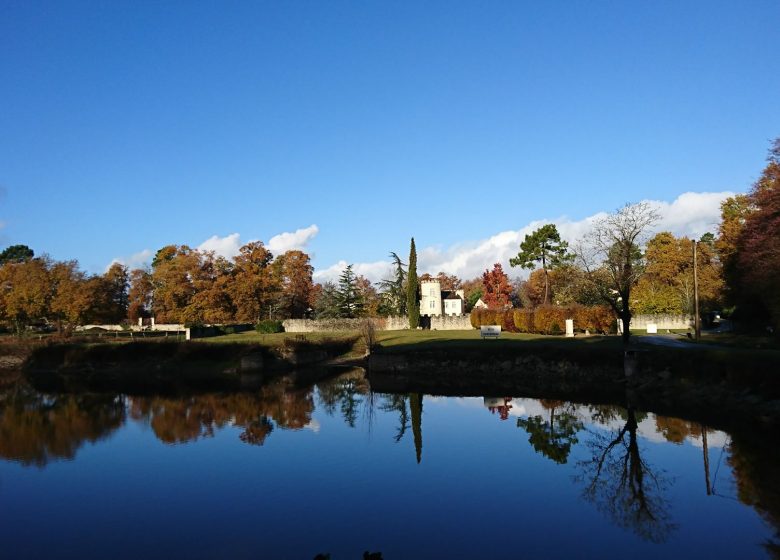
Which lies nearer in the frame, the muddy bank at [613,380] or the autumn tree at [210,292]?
the muddy bank at [613,380]

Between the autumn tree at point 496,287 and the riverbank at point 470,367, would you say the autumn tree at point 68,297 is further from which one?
the autumn tree at point 496,287

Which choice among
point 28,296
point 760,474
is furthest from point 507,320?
point 28,296

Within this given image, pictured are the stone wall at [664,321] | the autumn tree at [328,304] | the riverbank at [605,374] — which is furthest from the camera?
the autumn tree at [328,304]

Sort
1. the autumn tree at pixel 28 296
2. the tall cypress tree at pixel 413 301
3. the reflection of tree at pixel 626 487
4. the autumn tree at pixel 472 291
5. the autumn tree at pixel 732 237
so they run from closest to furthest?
the reflection of tree at pixel 626 487
the autumn tree at pixel 732 237
the autumn tree at pixel 28 296
the tall cypress tree at pixel 413 301
the autumn tree at pixel 472 291

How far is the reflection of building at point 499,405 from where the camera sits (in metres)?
23.8

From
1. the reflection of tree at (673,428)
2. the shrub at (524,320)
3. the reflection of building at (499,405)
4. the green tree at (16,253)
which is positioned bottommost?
the reflection of building at (499,405)

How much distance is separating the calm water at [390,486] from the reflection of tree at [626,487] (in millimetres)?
58

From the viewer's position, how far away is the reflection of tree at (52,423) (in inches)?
752

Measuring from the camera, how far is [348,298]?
6850 centimetres

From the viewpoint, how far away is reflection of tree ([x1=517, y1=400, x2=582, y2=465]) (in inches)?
689

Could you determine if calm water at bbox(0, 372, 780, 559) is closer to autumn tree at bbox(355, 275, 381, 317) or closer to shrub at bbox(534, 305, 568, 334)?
shrub at bbox(534, 305, 568, 334)

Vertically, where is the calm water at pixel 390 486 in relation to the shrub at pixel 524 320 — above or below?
below

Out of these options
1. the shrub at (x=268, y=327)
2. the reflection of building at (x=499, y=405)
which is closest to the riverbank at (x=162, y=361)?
the shrub at (x=268, y=327)

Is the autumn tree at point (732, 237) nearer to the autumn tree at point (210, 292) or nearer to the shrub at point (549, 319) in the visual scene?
the shrub at point (549, 319)
